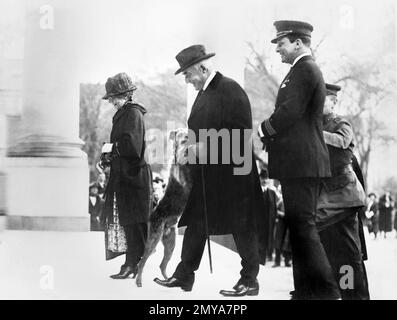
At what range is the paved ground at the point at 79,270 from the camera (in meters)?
8.02

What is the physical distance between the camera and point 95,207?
8.32 meters

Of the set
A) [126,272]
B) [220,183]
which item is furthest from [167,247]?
[220,183]

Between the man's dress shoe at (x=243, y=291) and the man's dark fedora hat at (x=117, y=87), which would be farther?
the man's dark fedora hat at (x=117, y=87)

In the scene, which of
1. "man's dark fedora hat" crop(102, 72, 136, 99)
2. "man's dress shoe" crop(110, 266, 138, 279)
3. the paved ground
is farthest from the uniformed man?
"man's dark fedora hat" crop(102, 72, 136, 99)

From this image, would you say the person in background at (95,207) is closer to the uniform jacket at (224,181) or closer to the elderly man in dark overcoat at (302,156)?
the uniform jacket at (224,181)

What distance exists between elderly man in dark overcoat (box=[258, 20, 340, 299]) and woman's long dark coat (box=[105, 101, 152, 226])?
1443 millimetres

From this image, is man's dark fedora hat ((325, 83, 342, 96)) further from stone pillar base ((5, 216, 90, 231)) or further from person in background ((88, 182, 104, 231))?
stone pillar base ((5, 216, 90, 231))

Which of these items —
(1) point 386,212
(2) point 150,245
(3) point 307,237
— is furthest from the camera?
(1) point 386,212

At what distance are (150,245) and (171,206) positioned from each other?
47 cm

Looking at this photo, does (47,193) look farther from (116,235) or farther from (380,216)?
(380,216)

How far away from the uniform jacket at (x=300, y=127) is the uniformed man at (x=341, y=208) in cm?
23

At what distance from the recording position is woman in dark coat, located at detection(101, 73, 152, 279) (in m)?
8.12

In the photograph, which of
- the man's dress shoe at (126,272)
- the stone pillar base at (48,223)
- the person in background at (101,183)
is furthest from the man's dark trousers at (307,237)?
the stone pillar base at (48,223)

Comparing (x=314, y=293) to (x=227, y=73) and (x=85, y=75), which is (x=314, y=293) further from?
(x=85, y=75)
